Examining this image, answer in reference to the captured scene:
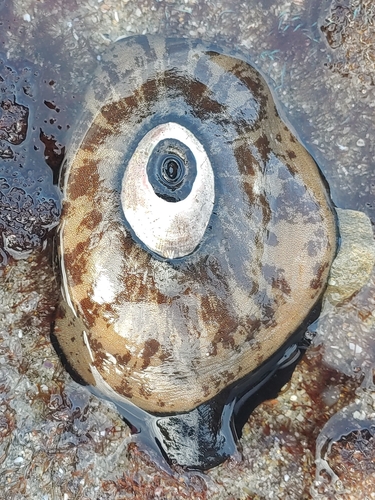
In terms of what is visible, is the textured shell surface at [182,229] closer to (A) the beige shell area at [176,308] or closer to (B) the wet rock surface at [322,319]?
(A) the beige shell area at [176,308]

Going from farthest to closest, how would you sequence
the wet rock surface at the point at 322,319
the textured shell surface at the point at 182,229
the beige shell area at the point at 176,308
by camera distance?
the wet rock surface at the point at 322,319 → the beige shell area at the point at 176,308 → the textured shell surface at the point at 182,229

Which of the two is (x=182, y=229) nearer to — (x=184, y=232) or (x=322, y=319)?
(x=184, y=232)

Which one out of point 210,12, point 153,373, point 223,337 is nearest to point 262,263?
point 223,337

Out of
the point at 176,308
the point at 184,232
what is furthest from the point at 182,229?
the point at 176,308

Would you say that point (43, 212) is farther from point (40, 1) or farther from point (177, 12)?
point (177, 12)

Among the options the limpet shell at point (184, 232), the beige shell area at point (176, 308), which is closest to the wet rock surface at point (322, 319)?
the limpet shell at point (184, 232)

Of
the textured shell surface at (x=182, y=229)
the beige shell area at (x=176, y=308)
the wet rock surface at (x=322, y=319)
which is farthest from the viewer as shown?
the wet rock surface at (x=322, y=319)

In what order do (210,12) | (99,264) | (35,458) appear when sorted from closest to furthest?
(99,264) → (35,458) → (210,12)

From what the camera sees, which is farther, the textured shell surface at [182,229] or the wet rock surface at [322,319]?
the wet rock surface at [322,319]

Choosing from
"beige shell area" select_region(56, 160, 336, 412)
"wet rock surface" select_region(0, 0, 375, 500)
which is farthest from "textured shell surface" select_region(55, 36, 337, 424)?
"wet rock surface" select_region(0, 0, 375, 500)
